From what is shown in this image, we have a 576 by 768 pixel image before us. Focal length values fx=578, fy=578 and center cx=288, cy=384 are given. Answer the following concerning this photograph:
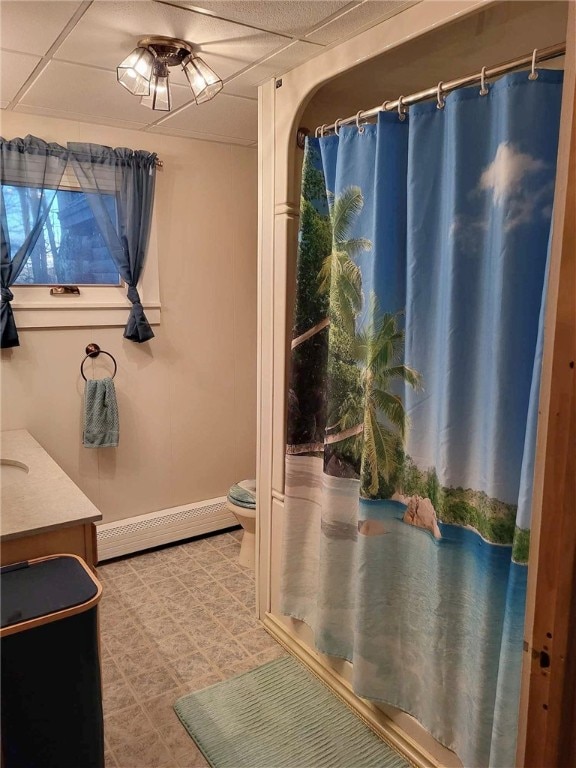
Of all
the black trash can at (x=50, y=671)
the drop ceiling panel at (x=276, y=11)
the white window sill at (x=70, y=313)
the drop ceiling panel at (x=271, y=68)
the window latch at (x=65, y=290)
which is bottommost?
the black trash can at (x=50, y=671)

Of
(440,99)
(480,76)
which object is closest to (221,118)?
(440,99)

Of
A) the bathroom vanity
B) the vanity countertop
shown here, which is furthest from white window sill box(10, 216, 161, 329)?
the bathroom vanity

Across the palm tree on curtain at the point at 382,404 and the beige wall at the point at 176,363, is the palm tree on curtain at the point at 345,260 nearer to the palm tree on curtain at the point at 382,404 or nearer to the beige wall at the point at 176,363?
the palm tree on curtain at the point at 382,404

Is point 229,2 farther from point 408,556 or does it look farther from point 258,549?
point 258,549

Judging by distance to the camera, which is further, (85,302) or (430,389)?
(85,302)

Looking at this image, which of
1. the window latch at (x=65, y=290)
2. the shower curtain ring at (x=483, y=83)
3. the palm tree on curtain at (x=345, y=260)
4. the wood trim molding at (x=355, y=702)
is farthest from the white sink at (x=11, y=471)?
the shower curtain ring at (x=483, y=83)

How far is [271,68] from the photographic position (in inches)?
83.1

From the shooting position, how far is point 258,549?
253 cm

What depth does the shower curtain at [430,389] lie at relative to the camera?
1396 mm

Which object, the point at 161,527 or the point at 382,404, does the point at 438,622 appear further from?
the point at 161,527

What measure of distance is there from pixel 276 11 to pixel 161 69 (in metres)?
0.55

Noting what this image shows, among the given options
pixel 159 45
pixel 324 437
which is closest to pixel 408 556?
pixel 324 437

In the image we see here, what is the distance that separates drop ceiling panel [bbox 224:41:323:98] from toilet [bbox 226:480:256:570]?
6.11 ft

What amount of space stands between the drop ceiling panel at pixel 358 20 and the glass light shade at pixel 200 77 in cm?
41
